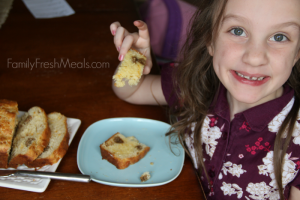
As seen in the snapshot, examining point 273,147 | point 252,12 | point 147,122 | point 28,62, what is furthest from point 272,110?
point 28,62

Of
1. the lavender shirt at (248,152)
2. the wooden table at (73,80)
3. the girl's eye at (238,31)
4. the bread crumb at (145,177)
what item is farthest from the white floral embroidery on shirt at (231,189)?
the girl's eye at (238,31)

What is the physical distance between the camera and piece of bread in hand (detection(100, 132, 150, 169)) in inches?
40.9

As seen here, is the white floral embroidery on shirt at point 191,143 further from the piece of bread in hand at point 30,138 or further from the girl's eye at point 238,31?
the piece of bread in hand at point 30,138

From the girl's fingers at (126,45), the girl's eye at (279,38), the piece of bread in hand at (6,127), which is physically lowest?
the piece of bread in hand at (6,127)

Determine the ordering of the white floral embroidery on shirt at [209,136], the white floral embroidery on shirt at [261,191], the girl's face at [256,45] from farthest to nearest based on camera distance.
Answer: the white floral embroidery on shirt at [209,136]
the white floral embroidery on shirt at [261,191]
the girl's face at [256,45]

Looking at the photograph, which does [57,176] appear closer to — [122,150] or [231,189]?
[122,150]

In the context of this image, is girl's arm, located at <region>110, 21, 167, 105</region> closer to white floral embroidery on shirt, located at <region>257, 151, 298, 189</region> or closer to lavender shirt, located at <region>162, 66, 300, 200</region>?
lavender shirt, located at <region>162, 66, 300, 200</region>

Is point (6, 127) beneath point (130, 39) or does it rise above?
beneath

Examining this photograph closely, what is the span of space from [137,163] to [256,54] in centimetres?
60

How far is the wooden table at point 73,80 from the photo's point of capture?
3.13ft

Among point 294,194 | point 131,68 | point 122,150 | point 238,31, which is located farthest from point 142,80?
point 294,194

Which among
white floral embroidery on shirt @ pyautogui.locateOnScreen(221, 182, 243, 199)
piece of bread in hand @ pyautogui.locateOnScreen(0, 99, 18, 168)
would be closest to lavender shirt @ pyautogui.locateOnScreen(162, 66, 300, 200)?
white floral embroidery on shirt @ pyautogui.locateOnScreen(221, 182, 243, 199)

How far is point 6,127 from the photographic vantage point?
40.0 inches

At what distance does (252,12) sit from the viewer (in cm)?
93
